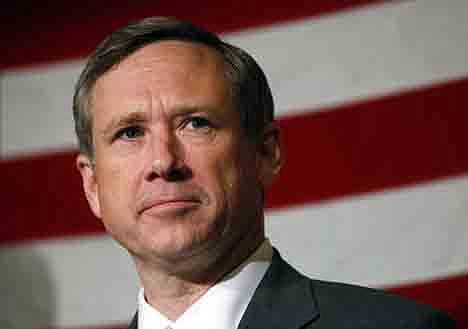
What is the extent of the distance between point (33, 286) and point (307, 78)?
75 centimetres

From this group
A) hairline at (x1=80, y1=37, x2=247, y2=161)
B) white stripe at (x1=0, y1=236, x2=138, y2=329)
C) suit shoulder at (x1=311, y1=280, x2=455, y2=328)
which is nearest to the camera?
suit shoulder at (x1=311, y1=280, x2=455, y2=328)

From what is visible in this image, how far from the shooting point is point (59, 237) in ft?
7.07

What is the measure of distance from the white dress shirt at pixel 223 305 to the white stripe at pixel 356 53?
0.76 m

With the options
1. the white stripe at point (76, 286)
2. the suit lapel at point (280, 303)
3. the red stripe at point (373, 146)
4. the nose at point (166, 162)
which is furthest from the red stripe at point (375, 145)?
the nose at point (166, 162)

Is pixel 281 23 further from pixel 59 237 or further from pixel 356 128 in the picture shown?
pixel 59 237

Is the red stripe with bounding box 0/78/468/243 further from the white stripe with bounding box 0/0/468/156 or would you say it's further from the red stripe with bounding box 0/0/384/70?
the red stripe with bounding box 0/0/384/70

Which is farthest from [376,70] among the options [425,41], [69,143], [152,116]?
[152,116]

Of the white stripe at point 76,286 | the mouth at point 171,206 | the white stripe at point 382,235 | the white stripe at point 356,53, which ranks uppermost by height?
the mouth at point 171,206

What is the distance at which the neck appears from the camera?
128 centimetres

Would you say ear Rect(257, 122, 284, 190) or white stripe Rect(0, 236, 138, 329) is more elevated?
ear Rect(257, 122, 284, 190)

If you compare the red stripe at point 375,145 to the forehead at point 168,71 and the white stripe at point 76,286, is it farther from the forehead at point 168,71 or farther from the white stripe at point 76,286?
the forehead at point 168,71

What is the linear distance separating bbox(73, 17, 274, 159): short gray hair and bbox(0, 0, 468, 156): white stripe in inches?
25.7

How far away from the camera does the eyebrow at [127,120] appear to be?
49.9 inches

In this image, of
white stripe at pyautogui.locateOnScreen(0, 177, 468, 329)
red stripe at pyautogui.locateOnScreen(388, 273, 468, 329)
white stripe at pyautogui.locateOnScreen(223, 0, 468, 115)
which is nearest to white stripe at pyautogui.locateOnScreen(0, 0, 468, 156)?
white stripe at pyautogui.locateOnScreen(223, 0, 468, 115)
